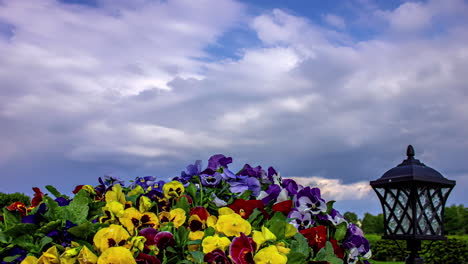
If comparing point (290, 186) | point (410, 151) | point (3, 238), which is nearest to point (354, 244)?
point (290, 186)

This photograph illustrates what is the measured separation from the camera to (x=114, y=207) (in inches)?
85.3

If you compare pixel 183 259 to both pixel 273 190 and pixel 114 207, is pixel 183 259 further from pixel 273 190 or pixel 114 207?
pixel 273 190

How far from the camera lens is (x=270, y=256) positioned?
1.78m

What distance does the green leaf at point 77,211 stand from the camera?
209cm

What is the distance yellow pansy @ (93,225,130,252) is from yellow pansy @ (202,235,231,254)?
1.28 ft

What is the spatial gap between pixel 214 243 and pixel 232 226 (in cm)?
13

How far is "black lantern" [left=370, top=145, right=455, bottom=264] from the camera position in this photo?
6.11m

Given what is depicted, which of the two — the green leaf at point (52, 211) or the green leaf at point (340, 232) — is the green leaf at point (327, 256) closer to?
the green leaf at point (340, 232)

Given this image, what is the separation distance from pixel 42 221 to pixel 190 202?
76 centimetres

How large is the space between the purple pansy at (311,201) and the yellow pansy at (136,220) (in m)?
0.81

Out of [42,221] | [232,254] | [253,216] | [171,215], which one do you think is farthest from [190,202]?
[42,221]

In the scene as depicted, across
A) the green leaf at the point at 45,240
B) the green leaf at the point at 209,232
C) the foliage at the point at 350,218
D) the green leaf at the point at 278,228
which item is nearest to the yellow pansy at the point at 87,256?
the green leaf at the point at 45,240

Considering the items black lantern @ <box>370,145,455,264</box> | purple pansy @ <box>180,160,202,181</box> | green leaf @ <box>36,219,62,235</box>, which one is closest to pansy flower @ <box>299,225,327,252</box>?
purple pansy @ <box>180,160,202,181</box>

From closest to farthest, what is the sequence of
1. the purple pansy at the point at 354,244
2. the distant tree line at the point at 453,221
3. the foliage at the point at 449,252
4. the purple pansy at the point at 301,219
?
the purple pansy at the point at 301,219, the purple pansy at the point at 354,244, the foliage at the point at 449,252, the distant tree line at the point at 453,221
